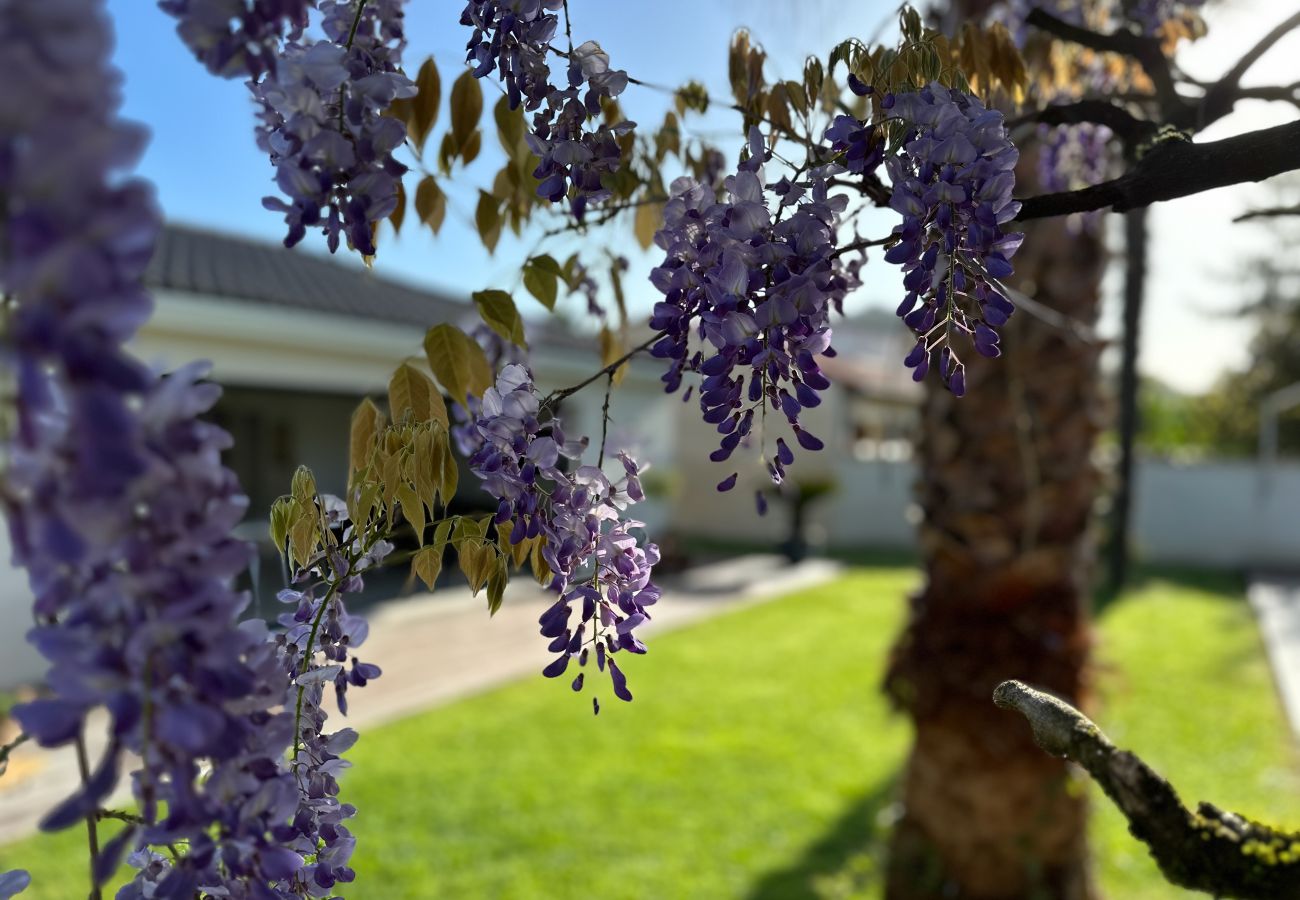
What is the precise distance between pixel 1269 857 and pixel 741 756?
484 cm

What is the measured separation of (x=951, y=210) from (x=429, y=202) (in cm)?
73

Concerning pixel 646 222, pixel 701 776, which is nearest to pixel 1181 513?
pixel 701 776

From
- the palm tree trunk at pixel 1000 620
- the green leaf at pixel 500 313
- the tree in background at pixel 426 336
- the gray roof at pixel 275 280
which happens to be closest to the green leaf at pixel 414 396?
the tree in background at pixel 426 336

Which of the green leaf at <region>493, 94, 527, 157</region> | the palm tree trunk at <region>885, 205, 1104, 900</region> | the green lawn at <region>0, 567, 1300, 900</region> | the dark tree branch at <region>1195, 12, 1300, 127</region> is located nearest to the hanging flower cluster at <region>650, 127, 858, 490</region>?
the green leaf at <region>493, 94, 527, 157</region>

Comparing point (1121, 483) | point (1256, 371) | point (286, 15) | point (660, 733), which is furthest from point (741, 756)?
point (1256, 371)

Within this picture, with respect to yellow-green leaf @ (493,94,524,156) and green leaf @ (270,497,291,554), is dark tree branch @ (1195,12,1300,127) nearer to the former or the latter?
yellow-green leaf @ (493,94,524,156)

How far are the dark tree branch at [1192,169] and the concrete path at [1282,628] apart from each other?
639cm

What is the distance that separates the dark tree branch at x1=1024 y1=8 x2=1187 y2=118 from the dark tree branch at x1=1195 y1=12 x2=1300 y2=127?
0.03m

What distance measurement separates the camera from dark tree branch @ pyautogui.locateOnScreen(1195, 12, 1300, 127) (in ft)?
3.67

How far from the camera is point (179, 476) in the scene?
1.61ft

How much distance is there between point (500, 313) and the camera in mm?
1140

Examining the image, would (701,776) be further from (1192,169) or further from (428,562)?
(1192,169)

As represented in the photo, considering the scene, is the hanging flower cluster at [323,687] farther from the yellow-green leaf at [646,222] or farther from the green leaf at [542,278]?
the yellow-green leaf at [646,222]

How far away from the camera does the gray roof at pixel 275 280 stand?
8945 millimetres
